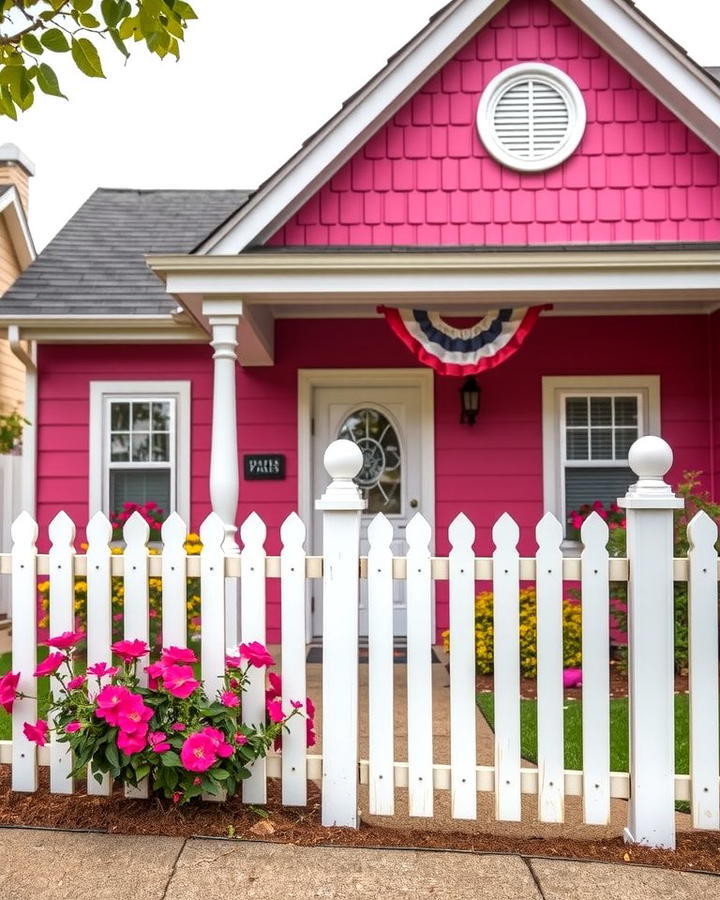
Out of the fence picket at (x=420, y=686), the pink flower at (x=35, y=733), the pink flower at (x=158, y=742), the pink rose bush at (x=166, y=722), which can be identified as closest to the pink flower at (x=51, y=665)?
the pink rose bush at (x=166, y=722)

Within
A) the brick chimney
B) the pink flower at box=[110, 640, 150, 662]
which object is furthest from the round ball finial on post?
the brick chimney

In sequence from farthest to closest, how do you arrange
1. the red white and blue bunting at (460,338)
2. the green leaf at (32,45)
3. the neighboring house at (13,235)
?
1. the neighboring house at (13,235)
2. the red white and blue bunting at (460,338)
3. the green leaf at (32,45)

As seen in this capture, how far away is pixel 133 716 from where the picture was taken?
2.65 metres

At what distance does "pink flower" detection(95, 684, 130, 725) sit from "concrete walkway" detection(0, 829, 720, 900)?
412 mm

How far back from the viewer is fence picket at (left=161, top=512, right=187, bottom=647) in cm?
292

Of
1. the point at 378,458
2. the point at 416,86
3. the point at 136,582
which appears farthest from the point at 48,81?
the point at 378,458

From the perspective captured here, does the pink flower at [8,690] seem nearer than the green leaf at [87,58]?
No

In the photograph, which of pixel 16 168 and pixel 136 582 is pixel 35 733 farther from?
pixel 16 168

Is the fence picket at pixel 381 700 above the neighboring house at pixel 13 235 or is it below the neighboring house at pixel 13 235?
below

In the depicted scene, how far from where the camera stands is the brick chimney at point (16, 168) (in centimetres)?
1112

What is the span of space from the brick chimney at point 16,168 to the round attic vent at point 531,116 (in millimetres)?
8127

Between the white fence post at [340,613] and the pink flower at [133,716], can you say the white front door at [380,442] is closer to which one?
the white fence post at [340,613]

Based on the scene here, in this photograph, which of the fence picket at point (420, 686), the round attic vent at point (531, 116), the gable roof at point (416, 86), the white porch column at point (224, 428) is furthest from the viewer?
the round attic vent at point (531, 116)

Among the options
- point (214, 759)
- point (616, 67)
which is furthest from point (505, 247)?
point (214, 759)
